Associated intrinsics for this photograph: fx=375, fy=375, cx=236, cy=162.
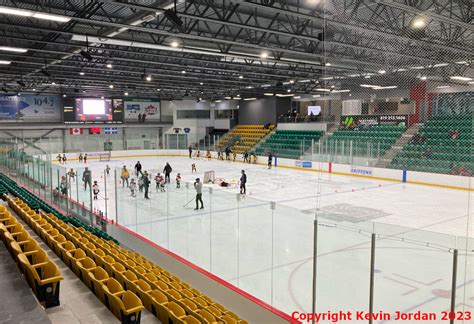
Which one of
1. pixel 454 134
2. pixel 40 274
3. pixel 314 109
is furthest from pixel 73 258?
pixel 314 109

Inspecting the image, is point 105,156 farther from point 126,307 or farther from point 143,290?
point 126,307

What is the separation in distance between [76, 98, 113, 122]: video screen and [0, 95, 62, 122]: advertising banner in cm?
292

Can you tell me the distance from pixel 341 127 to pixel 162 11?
5904mm

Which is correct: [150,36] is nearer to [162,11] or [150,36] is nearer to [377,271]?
[162,11]

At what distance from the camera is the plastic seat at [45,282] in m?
4.34

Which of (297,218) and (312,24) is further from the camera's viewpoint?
(312,24)

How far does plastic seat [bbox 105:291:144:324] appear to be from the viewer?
14.3 feet

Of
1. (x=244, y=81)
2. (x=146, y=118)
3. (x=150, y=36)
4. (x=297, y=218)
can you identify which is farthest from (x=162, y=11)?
(x=146, y=118)

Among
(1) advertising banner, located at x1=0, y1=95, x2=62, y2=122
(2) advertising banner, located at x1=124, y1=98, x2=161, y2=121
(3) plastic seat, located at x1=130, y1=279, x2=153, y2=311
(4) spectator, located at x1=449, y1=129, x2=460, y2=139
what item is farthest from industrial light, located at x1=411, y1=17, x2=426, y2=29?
(2) advertising banner, located at x1=124, y1=98, x2=161, y2=121

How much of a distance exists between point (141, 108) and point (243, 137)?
13624 millimetres

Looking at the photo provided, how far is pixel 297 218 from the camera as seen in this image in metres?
6.91

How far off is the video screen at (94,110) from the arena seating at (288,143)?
17.3 meters

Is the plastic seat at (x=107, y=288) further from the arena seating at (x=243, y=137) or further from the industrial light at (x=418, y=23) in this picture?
the arena seating at (x=243, y=137)

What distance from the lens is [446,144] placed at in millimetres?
7508
